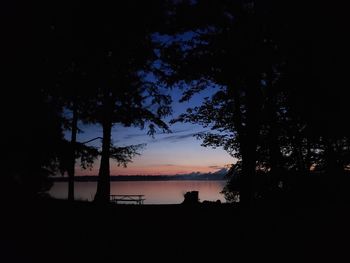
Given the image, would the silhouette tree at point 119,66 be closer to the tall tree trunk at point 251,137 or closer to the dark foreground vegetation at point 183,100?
the dark foreground vegetation at point 183,100

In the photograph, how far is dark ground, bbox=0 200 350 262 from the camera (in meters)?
7.50

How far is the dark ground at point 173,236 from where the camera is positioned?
750 centimetres

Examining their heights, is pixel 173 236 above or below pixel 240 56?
below

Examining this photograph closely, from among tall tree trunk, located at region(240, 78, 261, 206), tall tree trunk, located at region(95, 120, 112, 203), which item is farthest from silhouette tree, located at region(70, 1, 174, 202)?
tall tree trunk, located at region(240, 78, 261, 206)

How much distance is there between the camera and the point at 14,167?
11.0 meters

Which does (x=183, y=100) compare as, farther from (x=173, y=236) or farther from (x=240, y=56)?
(x=173, y=236)

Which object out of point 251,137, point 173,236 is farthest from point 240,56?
point 173,236

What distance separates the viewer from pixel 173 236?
9102 mm

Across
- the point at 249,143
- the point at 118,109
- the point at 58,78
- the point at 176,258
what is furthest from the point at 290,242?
the point at 118,109

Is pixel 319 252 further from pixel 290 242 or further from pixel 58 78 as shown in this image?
pixel 58 78

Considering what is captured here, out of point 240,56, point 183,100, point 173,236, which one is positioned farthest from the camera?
point 183,100

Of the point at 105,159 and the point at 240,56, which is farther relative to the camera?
the point at 105,159

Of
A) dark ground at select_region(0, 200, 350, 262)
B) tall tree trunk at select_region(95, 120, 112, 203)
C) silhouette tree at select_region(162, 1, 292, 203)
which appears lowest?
dark ground at select_region(0, 200, 350, 262)

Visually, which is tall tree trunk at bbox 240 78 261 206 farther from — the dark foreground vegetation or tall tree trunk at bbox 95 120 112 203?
tall tree trunk at bbox 95 120 112 203
